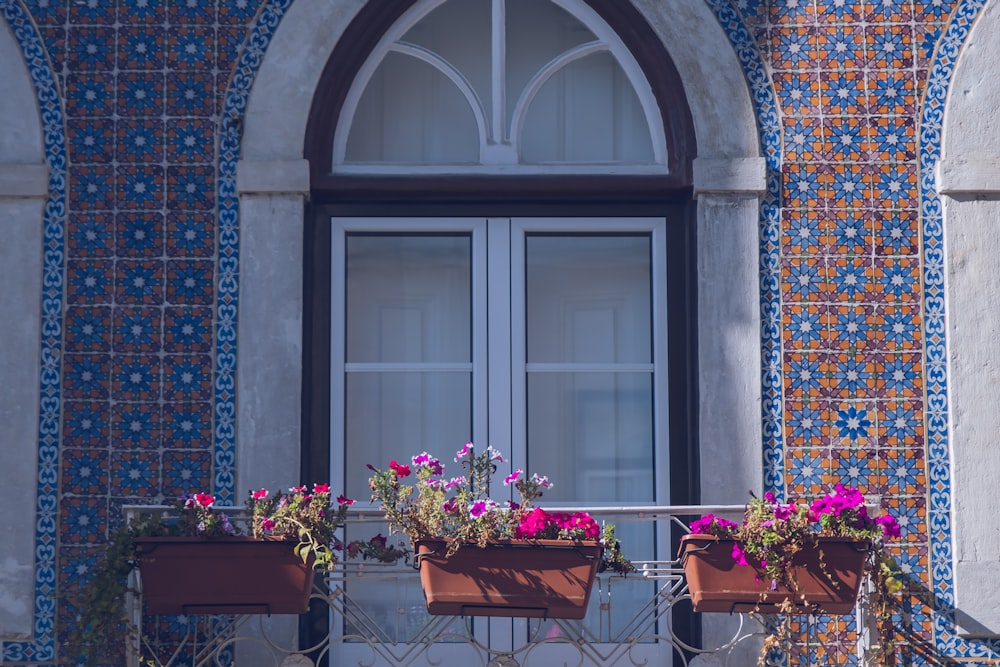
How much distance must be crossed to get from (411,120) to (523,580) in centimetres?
215

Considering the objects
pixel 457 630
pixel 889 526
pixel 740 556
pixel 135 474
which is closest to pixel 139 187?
pixel 135 474

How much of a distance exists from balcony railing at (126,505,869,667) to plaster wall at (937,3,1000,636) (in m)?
0.57

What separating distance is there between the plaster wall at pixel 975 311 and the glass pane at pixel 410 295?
6.21 ft

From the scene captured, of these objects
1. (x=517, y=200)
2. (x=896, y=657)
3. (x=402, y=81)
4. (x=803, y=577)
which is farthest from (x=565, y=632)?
(x=402, y=81)

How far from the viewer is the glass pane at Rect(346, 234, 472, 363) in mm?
7848

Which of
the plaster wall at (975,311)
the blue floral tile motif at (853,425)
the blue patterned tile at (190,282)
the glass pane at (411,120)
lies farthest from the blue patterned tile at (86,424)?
the plaster wall at (975,311)

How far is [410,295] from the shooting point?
787 centimetres

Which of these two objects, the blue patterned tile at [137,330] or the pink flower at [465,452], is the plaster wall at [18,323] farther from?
the pink flower at [465,452]

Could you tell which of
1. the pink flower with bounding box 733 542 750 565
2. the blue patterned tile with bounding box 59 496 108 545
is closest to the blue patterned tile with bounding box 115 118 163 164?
the blue patterned tile with bounding box 59 496 108 545

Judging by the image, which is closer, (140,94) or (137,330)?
(137,330)

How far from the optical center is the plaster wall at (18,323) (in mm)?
7355

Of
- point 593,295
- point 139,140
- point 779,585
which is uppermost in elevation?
point 139,140

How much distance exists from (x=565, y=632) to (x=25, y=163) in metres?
2.77

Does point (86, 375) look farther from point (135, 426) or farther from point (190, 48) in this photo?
point (190, 48)
